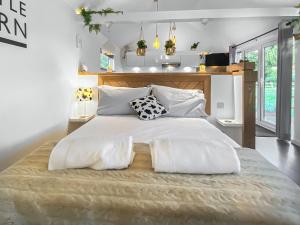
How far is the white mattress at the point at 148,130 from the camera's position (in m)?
2.03

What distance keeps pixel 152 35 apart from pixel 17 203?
22.0ft

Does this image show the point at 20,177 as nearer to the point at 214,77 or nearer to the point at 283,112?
the point at 214,77

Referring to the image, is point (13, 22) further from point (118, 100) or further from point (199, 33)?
point (199, 33)

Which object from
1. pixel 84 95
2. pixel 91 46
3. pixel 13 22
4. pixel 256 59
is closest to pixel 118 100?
pixel 84 95

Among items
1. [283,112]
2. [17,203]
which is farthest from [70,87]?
[283,112]

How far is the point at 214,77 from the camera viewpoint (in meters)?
3.56

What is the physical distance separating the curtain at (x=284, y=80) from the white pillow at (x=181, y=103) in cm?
229

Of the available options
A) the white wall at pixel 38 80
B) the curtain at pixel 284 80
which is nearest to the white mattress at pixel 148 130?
the white wall at pixel 38 80

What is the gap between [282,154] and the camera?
3.64 meters

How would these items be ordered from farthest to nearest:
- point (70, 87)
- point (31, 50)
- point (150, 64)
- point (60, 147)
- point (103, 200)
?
point (150, 64) → point (70, 87) → point (31, 50) → point (60, 147) → point (103, 200)

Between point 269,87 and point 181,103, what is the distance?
3582mm

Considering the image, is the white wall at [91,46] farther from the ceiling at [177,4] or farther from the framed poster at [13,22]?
the framed poster at [13,22]

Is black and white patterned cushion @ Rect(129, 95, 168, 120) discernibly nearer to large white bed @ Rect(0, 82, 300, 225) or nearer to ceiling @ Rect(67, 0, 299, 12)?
large white bed @ Rect(0, 82, 300, 225)

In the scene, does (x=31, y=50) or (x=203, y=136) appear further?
(x=31, y=50)
